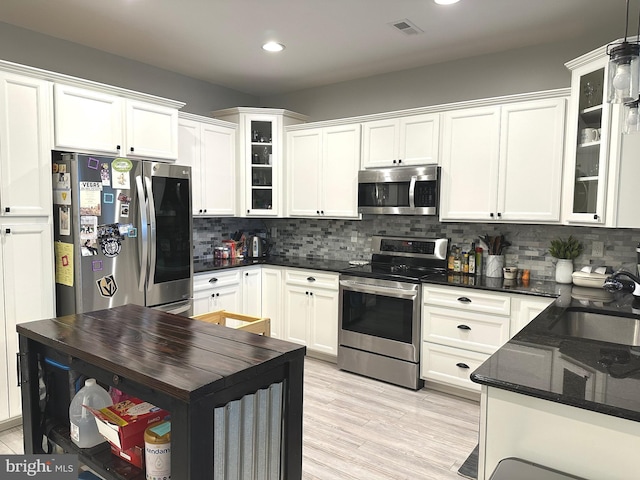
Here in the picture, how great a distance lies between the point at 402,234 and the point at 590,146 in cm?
174

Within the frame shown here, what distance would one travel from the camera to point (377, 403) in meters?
3.30

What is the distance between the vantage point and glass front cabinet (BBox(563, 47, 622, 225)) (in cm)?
269

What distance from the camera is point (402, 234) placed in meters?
4.19

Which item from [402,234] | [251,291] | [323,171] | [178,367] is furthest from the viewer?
[251,291]

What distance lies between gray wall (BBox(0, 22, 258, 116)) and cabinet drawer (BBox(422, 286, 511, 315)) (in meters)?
2.98

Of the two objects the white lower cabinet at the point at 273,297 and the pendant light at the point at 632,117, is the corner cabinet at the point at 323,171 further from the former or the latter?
the pendant light at the point at 632,117

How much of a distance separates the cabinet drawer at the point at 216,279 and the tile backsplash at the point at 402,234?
0.55 m

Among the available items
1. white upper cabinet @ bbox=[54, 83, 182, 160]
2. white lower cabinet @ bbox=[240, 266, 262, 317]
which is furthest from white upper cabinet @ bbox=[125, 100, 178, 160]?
white lower cabinet @ bbox=[240, 266, 262, 317]

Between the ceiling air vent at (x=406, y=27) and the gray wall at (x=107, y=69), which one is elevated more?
the ceiling air vent at (x=406, y=27)

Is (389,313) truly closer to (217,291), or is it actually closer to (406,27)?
(217,291)

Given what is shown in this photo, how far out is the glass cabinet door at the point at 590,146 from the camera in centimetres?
274

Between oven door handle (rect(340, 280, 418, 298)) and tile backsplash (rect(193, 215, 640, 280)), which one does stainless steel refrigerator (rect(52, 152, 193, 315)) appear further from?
oven door handle (rect(340, 280, 418, 298))

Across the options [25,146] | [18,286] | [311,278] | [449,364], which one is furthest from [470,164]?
[18,286]

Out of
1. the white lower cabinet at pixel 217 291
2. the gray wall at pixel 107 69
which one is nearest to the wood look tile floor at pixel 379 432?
the white lower cabinet at pixel 217 291
